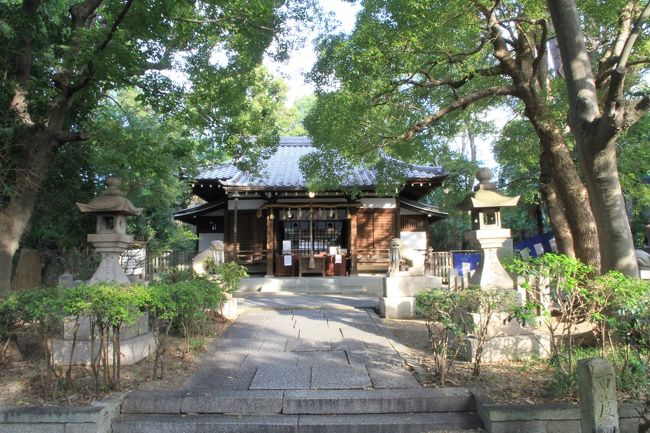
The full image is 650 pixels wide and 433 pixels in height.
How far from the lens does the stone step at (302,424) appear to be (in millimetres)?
4289

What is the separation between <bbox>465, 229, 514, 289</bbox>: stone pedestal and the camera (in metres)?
6.29

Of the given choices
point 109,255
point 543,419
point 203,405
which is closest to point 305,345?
point 203,405

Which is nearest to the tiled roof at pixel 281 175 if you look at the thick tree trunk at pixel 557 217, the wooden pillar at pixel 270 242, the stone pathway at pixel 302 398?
the wooden pillar at pixel 270 242

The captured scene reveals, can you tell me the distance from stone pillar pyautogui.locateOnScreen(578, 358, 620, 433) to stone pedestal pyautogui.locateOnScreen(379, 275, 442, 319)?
586 centimetres

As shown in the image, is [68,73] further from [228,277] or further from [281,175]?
[281,175]

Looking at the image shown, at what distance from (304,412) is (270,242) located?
40.3 ft

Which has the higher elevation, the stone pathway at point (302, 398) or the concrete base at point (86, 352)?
the concrete base at point (86, 352)

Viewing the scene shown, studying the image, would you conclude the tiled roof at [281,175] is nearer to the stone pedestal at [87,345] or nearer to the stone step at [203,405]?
the stone pedestal at [87,345]

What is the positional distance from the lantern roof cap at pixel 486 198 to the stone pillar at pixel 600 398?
3.40 meters

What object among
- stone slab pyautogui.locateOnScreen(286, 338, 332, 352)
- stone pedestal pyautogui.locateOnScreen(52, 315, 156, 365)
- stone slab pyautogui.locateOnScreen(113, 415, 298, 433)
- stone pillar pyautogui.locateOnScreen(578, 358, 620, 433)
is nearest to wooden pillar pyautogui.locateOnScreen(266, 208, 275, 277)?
stone slab pyautogui.locateOnScreen(286, 338, 332, 352)

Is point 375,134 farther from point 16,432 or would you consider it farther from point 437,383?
point 16,432

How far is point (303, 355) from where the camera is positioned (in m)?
6.27

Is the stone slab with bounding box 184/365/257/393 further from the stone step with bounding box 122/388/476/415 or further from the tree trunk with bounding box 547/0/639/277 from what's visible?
the tree trunk with bounding box 547/0/639/277

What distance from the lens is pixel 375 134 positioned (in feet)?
30.0
